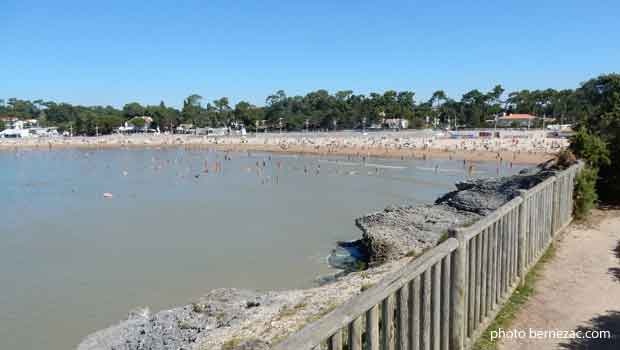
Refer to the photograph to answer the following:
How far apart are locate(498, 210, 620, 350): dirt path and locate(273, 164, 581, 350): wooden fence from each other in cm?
37

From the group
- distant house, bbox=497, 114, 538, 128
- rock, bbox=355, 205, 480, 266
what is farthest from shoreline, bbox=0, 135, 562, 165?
distant house, bbox=497, 114, 538, 128

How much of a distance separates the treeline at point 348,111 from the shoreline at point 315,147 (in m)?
20.3

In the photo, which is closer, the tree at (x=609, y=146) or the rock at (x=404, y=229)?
the tree at (x=609, y=146)

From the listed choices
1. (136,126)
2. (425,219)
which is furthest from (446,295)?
(136,126)

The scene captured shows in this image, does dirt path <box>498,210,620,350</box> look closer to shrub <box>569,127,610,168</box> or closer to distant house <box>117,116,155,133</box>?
shrub <box>569,127,610,168</box>

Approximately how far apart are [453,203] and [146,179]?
36832 mm

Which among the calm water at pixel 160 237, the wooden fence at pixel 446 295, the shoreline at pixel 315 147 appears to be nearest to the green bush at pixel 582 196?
the wooden fence at pixel 446 295

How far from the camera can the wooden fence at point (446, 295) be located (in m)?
2.95

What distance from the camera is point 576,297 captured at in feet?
20.7

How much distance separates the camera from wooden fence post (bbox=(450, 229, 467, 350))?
14.0ft

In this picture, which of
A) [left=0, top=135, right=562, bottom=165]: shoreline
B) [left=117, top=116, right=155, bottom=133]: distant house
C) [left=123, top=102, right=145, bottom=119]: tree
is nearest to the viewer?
[left=0, top=135, right=562, bottom=165]: shoreline

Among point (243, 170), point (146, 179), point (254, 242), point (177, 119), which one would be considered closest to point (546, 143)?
point (243, 170)

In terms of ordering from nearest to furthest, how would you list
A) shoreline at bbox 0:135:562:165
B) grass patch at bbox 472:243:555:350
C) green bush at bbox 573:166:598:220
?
grass patch at bbox 472:243:555:350, green bush at bbox 573:166:598:220, shoreline at bbox 0:135:562:165

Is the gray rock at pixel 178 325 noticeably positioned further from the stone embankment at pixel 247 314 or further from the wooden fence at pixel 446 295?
the wooden fence at pixel 446 295
